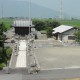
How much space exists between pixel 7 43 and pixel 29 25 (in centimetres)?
613

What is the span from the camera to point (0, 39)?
94.4 ft

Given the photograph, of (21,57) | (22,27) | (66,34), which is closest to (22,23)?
(22,27)

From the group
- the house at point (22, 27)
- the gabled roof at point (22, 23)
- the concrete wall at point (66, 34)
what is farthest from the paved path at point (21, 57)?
the concrete wall at point (66, 34)

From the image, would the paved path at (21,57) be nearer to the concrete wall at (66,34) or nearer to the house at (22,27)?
the house at (22,27)

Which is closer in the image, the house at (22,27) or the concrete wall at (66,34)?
the house at (22,27)

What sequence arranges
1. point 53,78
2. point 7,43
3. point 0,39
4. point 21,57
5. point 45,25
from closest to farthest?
point 53,78
point 21,57
point 0,39
point 7,43
point 45,25

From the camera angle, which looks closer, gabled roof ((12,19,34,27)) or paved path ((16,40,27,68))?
paved path ((16,40,27,68))

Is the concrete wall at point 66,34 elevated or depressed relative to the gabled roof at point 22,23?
depressed

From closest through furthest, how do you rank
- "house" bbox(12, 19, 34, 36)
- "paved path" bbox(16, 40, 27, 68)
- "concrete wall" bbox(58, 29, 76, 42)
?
"paved path" bbox(16, 40, 27, 68) → "house" bbox(12, 19, 34, 36) → "concrete wall" bbox(58, 29, 76, 42)

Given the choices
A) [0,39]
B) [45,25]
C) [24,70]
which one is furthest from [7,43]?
[45,25]

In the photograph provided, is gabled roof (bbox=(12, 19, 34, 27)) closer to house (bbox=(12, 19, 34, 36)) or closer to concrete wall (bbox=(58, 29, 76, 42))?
house (bbox=(12, 19, 34, 36))

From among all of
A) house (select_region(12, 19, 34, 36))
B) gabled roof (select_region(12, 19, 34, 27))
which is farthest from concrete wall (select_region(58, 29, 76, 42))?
house (select_region(12, 19, 34, 36))

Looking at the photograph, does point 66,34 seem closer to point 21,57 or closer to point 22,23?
point 22,23

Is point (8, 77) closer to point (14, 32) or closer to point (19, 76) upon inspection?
point (19, 76)
